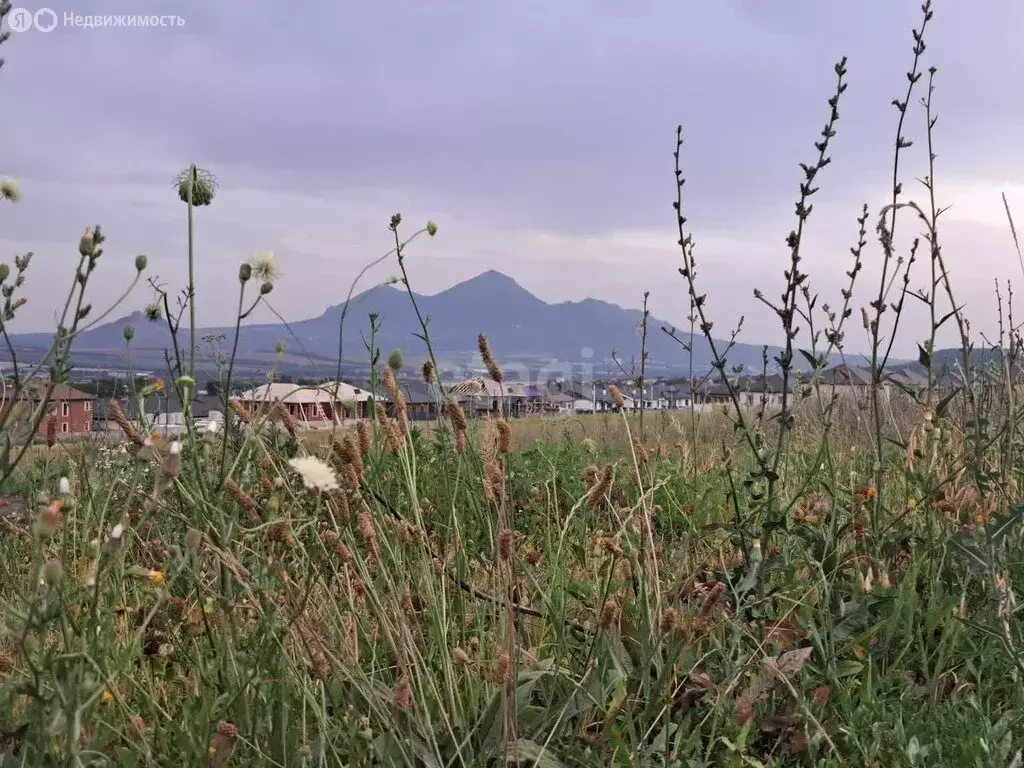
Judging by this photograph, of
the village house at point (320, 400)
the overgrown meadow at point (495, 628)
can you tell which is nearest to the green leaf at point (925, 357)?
the overgrown meadow at point (495, 628)

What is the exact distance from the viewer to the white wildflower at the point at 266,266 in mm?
2406

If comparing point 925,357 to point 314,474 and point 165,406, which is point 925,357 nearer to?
point 314,474

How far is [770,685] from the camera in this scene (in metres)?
1.83

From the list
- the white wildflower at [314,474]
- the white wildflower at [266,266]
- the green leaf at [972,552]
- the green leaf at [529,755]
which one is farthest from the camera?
the white wildflower at [266,266]

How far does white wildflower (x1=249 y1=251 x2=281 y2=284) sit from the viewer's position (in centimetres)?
241

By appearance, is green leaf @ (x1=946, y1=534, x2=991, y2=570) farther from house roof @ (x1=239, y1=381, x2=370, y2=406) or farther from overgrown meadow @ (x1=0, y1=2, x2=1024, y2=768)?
house roof @ (x1=239, y1=381, x2=370, y2=406)

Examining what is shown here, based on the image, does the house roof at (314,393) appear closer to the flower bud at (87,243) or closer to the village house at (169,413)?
the village house at (169,413)

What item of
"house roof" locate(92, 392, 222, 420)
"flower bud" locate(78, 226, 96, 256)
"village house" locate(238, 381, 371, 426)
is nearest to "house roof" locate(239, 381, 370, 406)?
"village house" locate(238, 381, 371, 426)

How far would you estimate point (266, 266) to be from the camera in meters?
2.44

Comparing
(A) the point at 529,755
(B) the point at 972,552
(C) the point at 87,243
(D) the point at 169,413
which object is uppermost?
(C) the point at 87,243

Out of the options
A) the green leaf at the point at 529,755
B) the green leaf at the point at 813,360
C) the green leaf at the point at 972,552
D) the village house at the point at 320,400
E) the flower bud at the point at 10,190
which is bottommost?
the green leaf at the point at 529,755

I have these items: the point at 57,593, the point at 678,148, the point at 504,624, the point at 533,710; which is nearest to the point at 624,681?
the point at 533,710

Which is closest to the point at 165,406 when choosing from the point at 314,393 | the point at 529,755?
the point at 314,393

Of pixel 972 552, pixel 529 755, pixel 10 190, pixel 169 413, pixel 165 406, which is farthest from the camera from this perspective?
pixel 165 406
